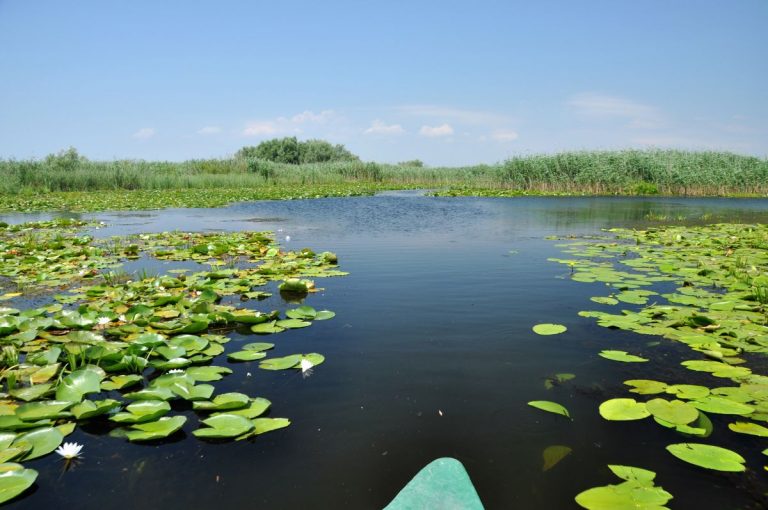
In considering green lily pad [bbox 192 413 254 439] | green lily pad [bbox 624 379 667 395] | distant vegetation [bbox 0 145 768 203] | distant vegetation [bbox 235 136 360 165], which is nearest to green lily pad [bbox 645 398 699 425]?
green lily pad [bbox 624 379 667 395]

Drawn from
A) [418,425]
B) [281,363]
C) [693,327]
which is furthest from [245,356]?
[693,327]

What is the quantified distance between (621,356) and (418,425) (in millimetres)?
1426

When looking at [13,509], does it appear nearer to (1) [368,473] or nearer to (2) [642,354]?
(1) [368,473]

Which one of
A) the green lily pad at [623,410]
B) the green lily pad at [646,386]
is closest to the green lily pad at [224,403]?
the green lily pad at [623,410]

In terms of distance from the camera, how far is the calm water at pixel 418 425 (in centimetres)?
A: 170

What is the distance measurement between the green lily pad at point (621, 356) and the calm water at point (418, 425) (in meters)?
0.05

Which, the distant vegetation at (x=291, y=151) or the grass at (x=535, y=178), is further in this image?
the distant vegetation at (x=291, y=151)

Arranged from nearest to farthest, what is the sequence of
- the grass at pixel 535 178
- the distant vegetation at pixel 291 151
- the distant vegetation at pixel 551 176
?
the grass at pixel 535 178
the distant vegetation at pixel 551 176
the distant vegetation at pixel 291 151

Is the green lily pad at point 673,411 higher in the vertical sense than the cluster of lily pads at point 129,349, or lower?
lower

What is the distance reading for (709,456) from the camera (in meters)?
1.81

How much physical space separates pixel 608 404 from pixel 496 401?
20.6 inches

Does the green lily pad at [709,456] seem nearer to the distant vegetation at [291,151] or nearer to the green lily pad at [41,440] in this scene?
the green lily pad at [41,440]

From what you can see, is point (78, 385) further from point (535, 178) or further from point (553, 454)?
point (535, 178)

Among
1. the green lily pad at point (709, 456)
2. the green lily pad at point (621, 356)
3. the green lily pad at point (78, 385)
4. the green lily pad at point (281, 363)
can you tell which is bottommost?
the green lily pad at point (709, 456)
